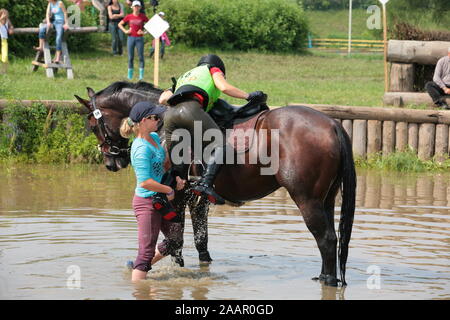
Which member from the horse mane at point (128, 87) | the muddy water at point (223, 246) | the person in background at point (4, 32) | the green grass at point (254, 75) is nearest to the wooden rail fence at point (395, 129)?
the muddy water at point (223, 246)

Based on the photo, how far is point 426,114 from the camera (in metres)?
16.3

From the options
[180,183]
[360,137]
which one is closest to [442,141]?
[360,137]

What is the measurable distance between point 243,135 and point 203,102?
510 millimetres

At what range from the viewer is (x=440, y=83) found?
17.6m

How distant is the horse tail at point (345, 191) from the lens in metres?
8.69

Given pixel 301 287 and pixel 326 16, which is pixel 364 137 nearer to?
pixel 301 287

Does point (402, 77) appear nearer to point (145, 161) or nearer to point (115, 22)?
point (115, 22)

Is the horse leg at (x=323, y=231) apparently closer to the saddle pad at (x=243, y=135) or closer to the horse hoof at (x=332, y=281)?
Result: the horse hoof at (x=332, y=281)

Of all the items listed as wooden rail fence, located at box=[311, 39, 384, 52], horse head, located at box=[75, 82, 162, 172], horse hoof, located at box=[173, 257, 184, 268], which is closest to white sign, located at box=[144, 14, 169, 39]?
horse head, located at box=[75, 82, 162, 172]

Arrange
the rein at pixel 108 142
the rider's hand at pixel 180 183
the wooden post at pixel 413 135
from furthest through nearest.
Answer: the wooden post at pixel 413 135
the rein at pixel 108 142
the rider's hand at pixel 180 183

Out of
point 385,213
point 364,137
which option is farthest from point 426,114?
point 385,213

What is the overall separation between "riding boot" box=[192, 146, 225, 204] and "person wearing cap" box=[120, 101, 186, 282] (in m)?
0.20

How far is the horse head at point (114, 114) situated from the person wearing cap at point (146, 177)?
5.11ft

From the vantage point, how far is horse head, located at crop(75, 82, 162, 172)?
397 inches
